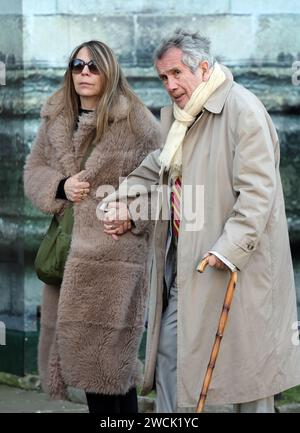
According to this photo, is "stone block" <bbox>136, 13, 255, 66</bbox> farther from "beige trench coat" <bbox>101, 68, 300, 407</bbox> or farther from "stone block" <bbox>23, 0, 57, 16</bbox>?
"beige trench coat" <bbox>101, 68, 300, 407</bbox>

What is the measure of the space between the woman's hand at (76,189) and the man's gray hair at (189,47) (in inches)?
36.1

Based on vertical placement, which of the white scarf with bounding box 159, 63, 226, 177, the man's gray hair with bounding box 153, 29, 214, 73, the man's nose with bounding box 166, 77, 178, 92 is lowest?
the white scarf with bounding box 159, 63, 226, 177

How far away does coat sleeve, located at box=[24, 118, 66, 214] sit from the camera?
19.0 feet

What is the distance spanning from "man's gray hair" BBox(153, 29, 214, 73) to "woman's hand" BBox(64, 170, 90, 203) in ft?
3.01

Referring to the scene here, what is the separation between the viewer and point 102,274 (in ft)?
18.7

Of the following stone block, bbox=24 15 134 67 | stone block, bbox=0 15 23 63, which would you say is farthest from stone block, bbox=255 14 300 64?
stone block, bbox=0 15 23 63

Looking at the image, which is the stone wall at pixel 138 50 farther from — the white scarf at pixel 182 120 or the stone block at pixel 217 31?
the white scarf at pixel 182 120

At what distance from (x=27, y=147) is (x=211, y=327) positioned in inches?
103

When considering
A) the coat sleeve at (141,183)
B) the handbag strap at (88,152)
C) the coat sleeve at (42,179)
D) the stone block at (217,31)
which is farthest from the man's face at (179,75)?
the stone block at (217,31)

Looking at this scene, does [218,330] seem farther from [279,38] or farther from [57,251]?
[279,38]

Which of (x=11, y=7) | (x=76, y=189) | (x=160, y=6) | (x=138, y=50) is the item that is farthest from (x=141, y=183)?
(x=11, y=7)

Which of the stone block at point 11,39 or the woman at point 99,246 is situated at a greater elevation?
the stone block at point 11,39

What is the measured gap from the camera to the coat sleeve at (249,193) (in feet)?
15.7
